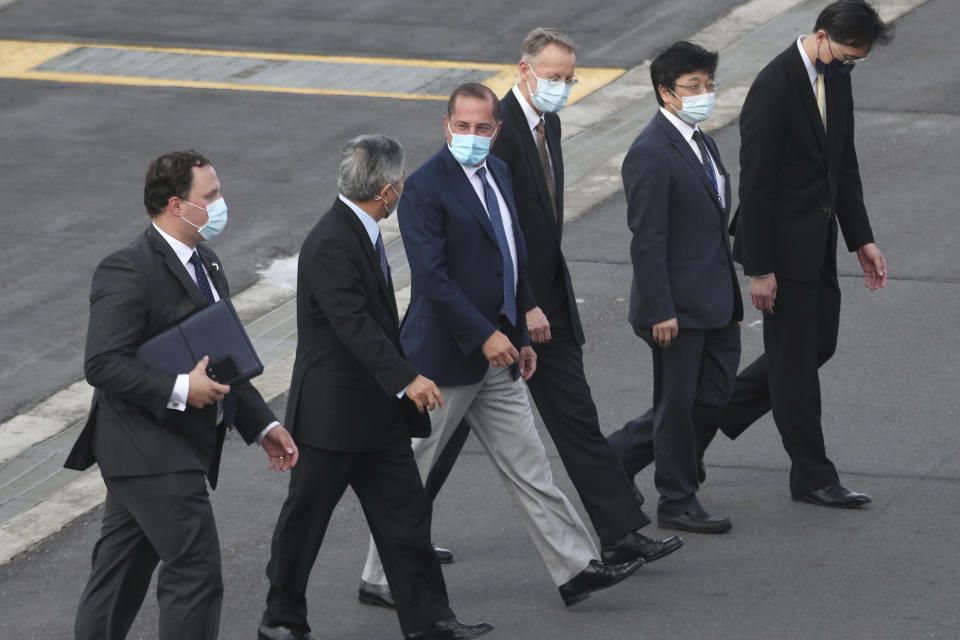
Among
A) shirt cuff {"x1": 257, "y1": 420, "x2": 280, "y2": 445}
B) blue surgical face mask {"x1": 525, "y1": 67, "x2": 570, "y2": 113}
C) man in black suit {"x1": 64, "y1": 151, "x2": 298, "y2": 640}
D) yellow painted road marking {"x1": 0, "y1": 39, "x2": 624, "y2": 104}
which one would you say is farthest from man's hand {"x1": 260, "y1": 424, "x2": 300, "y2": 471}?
yellow painted road marking {"x1": 0, "y1": 39, "x2": 624, "y2": 104}

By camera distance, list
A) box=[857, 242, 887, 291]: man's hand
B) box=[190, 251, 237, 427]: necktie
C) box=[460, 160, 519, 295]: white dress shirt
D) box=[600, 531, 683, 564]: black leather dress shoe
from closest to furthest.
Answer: box=[190, 251, 237, 427]: necktie → box=[460, 160, 519, 295]: white dress shirt → box=[600, 531, 683, 564]: black leather dress shoe → box=[857, 242, 887, 291]: man's hand

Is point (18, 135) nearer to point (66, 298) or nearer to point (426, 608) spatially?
point (66, 298)

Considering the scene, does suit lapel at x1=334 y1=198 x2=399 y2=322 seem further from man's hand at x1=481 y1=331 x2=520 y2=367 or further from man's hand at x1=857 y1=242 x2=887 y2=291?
man's hand at x1=857 y1=242 x2=887 y2=291

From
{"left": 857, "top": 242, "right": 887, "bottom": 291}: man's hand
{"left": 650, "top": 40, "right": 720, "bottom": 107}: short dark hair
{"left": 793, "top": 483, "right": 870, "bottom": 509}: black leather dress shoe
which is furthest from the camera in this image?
{"left": 857, "top": 242, "right": 887, "bottom": 291}: man's hand

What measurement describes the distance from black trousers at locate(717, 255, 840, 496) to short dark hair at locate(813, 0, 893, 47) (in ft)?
3.11

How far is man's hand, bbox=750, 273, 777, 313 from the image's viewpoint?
7316mm

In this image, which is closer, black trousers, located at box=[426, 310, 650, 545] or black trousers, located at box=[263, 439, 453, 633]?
black trousers, located at box=[263, 439, 453, 633]

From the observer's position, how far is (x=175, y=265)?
18.2ft

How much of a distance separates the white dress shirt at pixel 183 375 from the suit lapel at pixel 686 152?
2.16 meters

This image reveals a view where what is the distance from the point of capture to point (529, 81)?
6.96 m

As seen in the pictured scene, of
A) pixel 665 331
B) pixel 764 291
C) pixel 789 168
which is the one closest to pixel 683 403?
pixel 665 331

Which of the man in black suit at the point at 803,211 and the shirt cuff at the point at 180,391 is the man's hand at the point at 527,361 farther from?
the shirt cuff at the point at 180,391

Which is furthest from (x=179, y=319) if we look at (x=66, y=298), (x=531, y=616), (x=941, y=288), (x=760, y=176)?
(x=941, y=288)

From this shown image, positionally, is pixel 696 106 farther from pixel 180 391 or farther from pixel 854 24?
pixel 180 391
